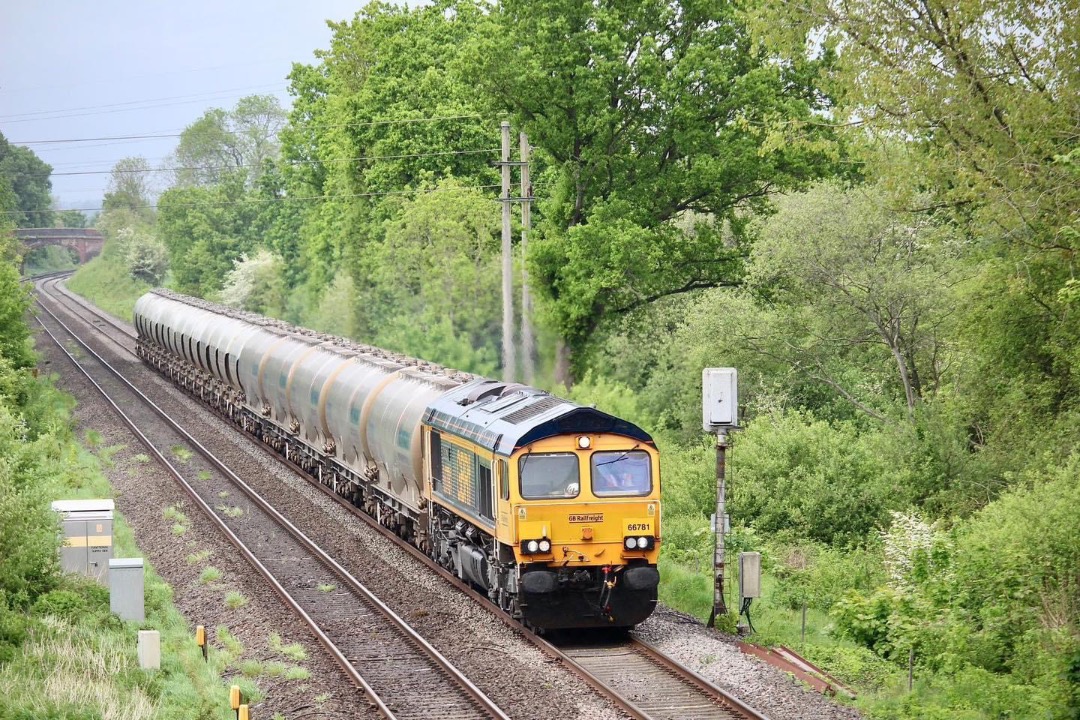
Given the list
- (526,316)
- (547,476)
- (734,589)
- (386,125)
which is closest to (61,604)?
(547,476)

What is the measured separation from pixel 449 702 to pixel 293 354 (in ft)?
65.0

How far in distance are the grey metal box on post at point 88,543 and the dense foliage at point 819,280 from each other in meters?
8.83

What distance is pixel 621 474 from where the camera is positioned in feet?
55.9

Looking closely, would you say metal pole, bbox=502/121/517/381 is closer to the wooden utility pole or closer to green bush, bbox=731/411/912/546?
the wooden utility pole

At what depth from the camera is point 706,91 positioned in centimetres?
3216

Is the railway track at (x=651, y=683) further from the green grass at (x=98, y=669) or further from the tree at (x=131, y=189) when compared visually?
the tree at (x=131, y=189)

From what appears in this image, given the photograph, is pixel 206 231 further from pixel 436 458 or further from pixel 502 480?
pixel 502 480

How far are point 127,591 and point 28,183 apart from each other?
132m

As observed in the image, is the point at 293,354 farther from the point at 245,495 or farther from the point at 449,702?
the point at 449,702

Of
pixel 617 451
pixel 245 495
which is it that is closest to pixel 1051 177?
pixel 617 451

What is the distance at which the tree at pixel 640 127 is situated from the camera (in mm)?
31844

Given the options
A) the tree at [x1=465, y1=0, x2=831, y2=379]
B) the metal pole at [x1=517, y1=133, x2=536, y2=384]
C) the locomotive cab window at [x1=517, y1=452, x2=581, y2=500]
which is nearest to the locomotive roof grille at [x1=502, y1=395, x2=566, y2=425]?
the locomotive cab window at [x1=517, y1=452, x2=581, y2=500]

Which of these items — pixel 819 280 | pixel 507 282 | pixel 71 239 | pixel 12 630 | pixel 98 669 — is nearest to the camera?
pixel 98 669

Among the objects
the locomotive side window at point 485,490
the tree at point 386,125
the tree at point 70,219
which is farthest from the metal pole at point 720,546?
the tree at point 70,219
